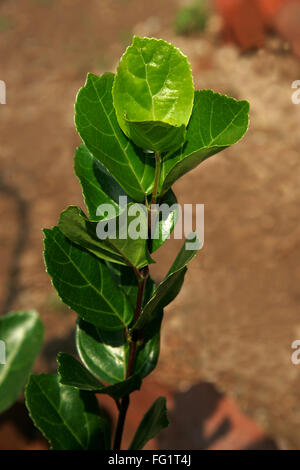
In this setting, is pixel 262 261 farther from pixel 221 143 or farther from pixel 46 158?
pixel 221 143

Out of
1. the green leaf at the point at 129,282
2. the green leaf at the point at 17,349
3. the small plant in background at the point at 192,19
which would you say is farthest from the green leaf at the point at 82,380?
the small plant in background at the point at 192,19

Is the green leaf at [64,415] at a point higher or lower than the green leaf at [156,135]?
lower

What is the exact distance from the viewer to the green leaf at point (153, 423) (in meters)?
0.89

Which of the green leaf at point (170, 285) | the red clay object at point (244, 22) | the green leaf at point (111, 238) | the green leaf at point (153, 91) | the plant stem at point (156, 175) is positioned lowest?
the green leaf at point (170, 285)

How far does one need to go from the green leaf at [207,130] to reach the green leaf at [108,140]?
0.03 meters

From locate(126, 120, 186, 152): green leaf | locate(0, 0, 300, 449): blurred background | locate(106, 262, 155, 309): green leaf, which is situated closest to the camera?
locate(126, 120, 186, 152): green leaf

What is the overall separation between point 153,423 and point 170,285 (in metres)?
0.28

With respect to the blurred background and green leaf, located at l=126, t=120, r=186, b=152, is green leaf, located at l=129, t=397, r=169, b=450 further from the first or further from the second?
the blurred background

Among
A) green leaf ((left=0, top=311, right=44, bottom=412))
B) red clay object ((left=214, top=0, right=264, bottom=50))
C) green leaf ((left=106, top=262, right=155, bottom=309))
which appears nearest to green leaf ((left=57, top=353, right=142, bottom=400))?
green leaf ((left=106, top=262, right=155, bottom=309))

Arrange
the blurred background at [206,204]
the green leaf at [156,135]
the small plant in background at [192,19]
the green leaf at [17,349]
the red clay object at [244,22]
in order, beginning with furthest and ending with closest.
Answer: the small plant in background at [192,19]
the red clay object at [244,22]
the blurred background at [206,204]
the green leaf at [17,349]
the green leaf at [156,135]

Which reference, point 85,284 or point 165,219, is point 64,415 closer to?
point 85,284

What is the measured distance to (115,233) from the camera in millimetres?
716

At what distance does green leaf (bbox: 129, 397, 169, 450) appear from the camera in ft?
2.90

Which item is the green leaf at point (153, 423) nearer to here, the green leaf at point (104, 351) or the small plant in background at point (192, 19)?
the green leaf at point (104, 351)
